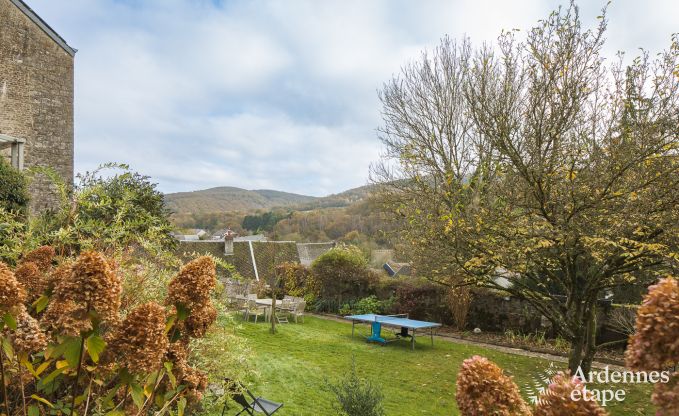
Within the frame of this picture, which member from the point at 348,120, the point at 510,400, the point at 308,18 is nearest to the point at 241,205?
the point at 348,120

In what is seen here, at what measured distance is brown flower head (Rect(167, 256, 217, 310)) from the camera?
1.69 metres

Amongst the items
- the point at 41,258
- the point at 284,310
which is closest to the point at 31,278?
the point at 41,258

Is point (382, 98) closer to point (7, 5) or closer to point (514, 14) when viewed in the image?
point (514, 14)

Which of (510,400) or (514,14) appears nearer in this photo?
(510,400)

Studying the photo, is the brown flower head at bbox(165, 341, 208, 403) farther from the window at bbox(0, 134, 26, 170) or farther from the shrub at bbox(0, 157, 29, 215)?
the window at bbox(0, 134, 26, 170)

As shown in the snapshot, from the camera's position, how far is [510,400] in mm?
1117

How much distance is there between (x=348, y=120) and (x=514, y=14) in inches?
347

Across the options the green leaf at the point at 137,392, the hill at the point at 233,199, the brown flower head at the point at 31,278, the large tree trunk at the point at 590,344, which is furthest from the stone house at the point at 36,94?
the hill at the point at 233,199

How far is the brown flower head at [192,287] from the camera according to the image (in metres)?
1.69

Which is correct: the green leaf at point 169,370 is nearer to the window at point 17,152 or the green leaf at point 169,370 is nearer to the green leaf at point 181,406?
the green leaf at point 181,406

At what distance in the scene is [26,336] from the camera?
1.60m

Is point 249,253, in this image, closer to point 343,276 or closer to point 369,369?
point 343,276

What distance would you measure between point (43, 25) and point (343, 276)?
1338cm

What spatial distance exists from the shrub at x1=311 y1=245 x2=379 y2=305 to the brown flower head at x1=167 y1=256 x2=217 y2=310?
16.0 meters
